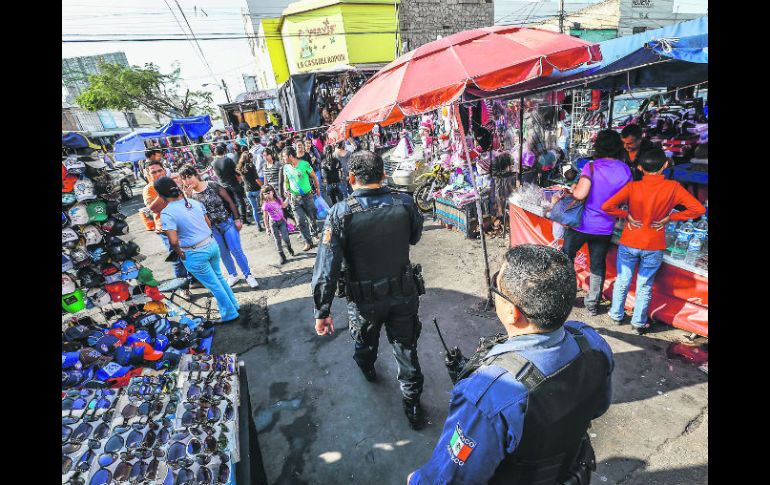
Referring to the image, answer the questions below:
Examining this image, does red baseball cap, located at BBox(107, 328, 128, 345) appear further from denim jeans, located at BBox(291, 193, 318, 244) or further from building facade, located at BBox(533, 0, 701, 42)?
building facade, located at BBox(533, 0, 701, 42)

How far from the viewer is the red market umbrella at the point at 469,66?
3.25m

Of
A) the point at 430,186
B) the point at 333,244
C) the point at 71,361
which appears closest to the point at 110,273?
the point at 71,361

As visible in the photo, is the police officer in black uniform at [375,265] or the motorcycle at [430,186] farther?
the motorcycle at [430,186]

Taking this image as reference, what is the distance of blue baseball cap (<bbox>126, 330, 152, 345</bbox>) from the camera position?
3363 mm

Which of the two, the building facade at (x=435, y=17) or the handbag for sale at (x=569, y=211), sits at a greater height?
the building facade at (x=435, y=17)

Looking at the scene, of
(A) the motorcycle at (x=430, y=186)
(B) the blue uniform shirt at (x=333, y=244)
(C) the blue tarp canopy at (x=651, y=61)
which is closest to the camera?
(B) the blue uniform shirt at (x=333, y=244)

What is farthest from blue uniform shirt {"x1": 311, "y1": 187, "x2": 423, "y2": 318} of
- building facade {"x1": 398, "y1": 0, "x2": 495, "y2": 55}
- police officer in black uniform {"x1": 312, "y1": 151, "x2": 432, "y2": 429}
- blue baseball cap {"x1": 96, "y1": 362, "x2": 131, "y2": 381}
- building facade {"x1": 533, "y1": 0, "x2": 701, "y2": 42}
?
building facade {"x1": 533, "y1": 0, "x2": 701, "y2": 42}

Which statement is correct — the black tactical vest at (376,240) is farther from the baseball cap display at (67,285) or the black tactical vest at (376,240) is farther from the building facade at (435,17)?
the building facade at (435,17)

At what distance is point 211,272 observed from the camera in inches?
177

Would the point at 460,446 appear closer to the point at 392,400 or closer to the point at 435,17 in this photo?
the point at 392,400

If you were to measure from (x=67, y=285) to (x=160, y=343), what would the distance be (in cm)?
101

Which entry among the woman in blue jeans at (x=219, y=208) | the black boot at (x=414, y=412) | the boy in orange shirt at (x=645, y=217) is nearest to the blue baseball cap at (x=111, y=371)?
the black boot at (x=414, y=412)

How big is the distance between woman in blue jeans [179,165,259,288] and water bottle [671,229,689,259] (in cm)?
575

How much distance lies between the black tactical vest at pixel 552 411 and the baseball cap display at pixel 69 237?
3.91 m
